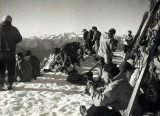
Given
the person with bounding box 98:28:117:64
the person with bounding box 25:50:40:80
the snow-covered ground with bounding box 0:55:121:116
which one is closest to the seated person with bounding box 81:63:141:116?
the snow-covered ground with bounding box 0:55:121:116

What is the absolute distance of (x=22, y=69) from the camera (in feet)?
25.6

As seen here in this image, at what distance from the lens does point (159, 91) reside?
13.2ft

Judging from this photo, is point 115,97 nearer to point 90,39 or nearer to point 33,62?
point 33,62

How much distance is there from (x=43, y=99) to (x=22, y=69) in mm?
1935

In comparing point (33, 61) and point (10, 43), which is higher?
point (10, 43)

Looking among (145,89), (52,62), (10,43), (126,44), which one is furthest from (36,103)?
(126,44)

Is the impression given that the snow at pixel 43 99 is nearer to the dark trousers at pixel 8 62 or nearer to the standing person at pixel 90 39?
the dark trousers at pixel 8 62

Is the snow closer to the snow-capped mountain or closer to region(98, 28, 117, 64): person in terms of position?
region(98, 28, 117, 64): person

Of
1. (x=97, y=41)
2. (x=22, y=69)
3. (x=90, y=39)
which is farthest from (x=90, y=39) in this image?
(x=22, y=69)

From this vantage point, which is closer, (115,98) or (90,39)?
(115,98)

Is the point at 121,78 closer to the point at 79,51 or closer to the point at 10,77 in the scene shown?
the point at 10,77

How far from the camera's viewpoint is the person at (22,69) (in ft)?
25.6

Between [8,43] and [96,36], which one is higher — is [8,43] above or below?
below

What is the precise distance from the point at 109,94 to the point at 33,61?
214 inches
